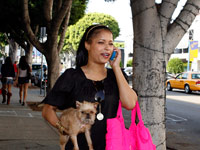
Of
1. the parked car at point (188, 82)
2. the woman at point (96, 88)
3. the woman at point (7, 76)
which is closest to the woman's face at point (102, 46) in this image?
the woman at point (96, 88)

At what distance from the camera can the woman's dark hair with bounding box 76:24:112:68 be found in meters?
2.44

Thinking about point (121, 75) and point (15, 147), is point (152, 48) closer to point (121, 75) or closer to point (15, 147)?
point (121, 75)

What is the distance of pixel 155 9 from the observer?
168 inches

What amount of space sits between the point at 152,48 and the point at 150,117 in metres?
0.84

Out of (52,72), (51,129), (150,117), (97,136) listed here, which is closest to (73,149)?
(97,136)

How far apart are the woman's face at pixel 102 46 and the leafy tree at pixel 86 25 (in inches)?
2337

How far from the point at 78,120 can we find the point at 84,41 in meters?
0.58

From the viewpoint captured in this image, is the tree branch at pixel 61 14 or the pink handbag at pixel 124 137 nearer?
the pink handbag at pixel 124 137

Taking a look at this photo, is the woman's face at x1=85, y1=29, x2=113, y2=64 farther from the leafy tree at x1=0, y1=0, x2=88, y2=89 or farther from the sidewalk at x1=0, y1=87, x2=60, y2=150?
the leafy tree at x1=0, y1=0, x2=88, y2=89

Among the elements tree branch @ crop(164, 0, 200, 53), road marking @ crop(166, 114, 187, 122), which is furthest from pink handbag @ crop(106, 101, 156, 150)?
road marking @ crop(166, 114, 187, 122)

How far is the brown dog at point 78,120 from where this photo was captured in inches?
89.6

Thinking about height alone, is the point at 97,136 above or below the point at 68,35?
below

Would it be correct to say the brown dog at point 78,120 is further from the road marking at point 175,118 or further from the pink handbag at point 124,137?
the road marking at point 175,118

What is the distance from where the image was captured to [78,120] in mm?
2328
